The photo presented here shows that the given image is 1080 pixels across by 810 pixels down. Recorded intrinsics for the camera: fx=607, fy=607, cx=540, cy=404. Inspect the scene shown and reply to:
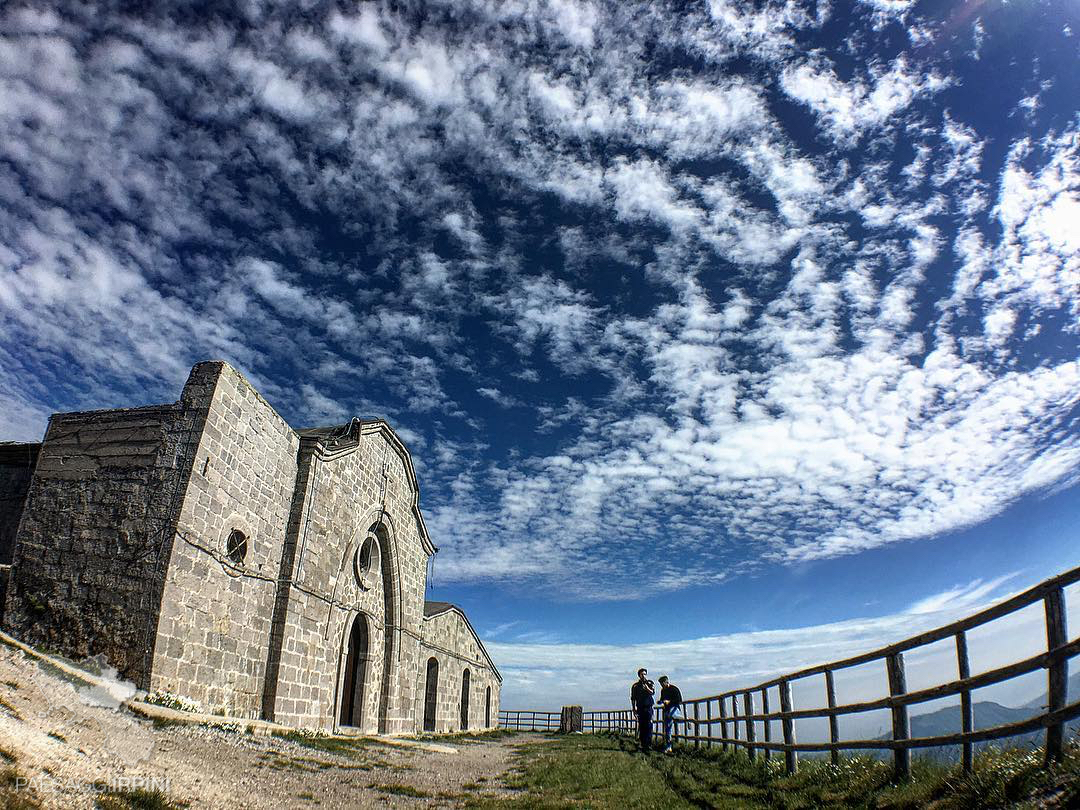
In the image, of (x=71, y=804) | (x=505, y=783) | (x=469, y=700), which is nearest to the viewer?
(x=71, y=804)

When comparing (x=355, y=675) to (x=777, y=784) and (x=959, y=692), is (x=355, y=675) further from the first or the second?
(x=959, y=692)

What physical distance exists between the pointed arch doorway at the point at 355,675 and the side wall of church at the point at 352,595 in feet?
0.53

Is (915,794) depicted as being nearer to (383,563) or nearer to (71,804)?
(71,804)

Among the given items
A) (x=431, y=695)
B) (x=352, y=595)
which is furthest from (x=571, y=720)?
(x=352, y=595)

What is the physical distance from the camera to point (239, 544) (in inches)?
419

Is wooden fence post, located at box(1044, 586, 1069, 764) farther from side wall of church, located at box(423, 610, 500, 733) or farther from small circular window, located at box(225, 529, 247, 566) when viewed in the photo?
side wall of church, located at box(423, 610, 500, 733)

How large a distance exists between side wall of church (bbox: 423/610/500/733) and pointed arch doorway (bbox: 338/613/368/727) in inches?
132

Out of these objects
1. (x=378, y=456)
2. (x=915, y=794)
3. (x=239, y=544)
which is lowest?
(x=915, y=794)

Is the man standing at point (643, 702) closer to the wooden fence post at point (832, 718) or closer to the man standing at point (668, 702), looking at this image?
the man standing at point (668, 702)

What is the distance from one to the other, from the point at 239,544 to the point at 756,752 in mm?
9207

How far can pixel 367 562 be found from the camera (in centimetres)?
1630

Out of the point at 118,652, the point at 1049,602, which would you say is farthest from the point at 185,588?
the point at 1049,602

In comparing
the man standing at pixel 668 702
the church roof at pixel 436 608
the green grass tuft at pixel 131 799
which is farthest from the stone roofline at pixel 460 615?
the green grass tuft at pixel 131 799

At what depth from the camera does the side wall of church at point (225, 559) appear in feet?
29.2
